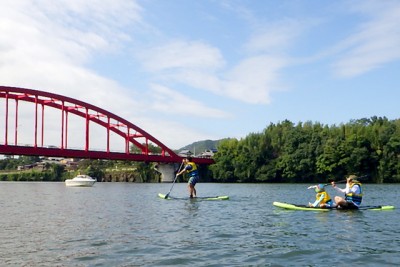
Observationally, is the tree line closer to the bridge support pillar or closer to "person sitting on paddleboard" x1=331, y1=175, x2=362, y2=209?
the bridge support pillar

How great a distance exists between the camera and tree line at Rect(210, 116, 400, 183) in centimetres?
7138

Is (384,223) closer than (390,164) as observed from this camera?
Yes

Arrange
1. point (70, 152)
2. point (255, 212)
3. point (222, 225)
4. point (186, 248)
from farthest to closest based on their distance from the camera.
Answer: point (70, 152)
point (255, 212)
point (222, 225)
point (186, 248)

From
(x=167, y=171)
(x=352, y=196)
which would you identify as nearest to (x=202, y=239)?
(x=352, y=196)

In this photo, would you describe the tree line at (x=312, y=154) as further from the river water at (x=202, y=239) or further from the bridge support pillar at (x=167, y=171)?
the river water at (x=202, y=239)

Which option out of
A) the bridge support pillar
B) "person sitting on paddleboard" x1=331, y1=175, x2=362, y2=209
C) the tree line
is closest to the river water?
"person sitting on paddleboard" x1=331, y1=175, x2=362, y2=209

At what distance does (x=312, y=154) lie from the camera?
251 ft

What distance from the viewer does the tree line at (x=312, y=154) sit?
71.4 m

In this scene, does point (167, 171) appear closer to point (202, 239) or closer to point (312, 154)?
point (312, 154)

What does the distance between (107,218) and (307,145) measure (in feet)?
212

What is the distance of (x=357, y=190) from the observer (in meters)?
19.1

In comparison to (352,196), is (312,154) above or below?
above

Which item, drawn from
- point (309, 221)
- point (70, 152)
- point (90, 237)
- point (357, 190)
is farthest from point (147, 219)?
point (70, 152)

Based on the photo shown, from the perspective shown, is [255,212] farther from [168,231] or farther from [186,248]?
[186,248]
